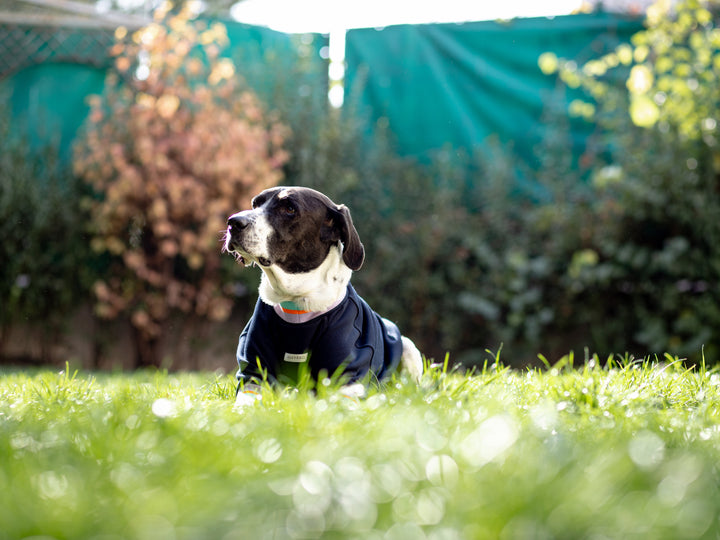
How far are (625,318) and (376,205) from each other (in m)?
2.28

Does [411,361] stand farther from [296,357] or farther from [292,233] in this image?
[292,233]

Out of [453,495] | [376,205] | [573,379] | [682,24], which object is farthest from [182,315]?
[453,495]

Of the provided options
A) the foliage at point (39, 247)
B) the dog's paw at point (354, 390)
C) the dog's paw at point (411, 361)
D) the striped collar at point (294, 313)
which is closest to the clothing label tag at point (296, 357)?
the striped collar at point (294, 313)

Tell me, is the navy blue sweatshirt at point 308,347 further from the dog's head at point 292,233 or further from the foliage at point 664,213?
the foliage at point 664,213

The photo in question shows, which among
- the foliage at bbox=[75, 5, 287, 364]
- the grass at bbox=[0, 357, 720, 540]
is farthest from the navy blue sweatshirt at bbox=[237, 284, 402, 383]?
the foliage at bbox=[75, 5, 287, 364]

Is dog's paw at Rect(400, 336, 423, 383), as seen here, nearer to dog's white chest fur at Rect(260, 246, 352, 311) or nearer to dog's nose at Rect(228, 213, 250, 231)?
dog's white chest fur at Rect(260, 246, 352, 311)

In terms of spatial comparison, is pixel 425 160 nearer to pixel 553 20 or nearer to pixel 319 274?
pixel 553 20

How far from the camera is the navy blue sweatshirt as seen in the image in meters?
2.57

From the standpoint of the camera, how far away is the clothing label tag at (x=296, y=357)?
258 cm

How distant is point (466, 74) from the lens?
6.51 meters

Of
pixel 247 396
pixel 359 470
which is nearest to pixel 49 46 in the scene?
pixel 247 396

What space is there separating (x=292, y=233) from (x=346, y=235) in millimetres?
211

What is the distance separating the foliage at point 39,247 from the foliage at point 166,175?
22cm

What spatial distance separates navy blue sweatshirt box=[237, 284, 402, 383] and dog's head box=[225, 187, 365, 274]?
192mm
